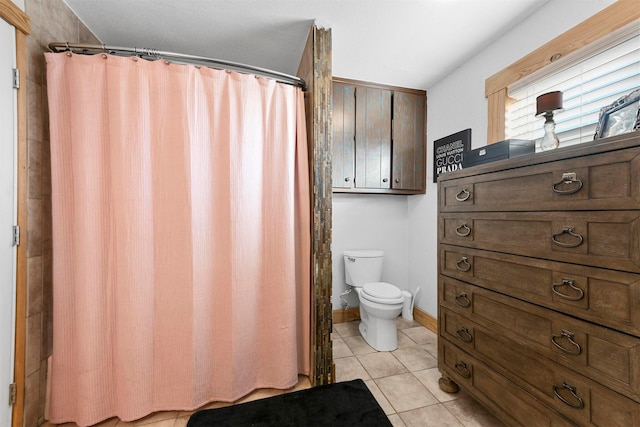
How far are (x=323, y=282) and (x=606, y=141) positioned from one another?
4.59 feet

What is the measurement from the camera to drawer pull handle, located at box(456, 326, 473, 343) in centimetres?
140

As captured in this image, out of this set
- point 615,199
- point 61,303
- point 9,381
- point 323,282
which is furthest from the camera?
point 323,282

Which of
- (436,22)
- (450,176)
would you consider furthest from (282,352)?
(436,22)

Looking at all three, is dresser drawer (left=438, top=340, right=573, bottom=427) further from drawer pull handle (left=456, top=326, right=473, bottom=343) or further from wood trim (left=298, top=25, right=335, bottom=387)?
wood trim (left=298, top=25, right=335, bottom=387)

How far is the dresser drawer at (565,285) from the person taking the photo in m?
0.81

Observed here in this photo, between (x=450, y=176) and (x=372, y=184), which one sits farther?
(x=372, y=184)

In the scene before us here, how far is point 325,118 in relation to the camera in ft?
5.40

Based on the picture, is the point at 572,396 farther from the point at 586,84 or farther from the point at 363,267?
the point at 363,267

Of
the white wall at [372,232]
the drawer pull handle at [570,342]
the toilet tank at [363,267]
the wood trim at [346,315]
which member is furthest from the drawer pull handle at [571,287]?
the wood trim at [346,315]

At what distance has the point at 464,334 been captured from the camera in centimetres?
143

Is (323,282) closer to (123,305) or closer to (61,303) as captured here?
(123,305)

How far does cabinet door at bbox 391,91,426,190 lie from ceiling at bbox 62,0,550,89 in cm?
39

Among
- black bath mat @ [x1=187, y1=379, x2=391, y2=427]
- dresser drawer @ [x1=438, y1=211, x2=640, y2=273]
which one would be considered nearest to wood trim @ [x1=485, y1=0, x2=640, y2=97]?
dresser drawer @ [x1=438, y1=211, x2=640, y2=273]

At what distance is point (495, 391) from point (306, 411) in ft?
3.18
